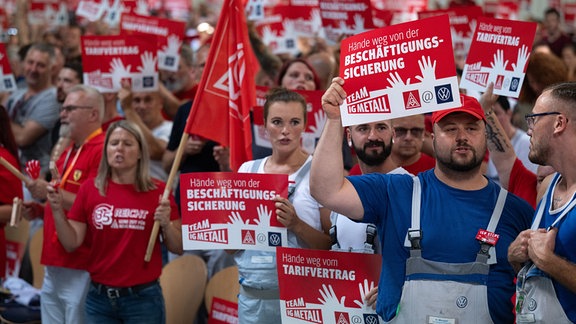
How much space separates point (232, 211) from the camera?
17.9 ft

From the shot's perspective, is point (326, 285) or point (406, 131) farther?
point (406, 131)

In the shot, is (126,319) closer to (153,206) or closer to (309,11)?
(153,206)

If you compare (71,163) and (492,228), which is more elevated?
(71,163)

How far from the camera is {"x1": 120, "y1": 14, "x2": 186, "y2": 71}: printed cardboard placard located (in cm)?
922

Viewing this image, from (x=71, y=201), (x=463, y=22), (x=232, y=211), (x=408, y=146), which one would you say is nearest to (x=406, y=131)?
(x=408, y=146)

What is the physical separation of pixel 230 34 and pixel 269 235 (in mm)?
1575

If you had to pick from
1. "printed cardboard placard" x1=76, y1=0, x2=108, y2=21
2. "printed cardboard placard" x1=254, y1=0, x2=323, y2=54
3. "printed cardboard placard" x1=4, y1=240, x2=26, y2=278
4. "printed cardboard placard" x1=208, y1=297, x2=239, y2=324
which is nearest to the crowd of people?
"printed cardboard placard" x1=208, y1=297, x2=239, y2=324

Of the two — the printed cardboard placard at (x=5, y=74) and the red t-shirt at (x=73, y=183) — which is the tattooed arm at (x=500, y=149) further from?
the printed cardboard placard at (x=5, y=74)

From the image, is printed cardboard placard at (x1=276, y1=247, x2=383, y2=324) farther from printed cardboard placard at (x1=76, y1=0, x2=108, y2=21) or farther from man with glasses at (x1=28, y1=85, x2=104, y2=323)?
printed cardboard placard at (x1=76, y1=0, x2=108, y2=21)

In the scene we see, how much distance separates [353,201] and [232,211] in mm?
1246

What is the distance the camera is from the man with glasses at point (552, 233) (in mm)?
3822

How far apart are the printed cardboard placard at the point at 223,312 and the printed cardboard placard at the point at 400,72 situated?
237cm

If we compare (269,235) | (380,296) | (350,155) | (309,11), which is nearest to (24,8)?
(309,11)

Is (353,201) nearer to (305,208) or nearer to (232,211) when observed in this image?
(305,208)
